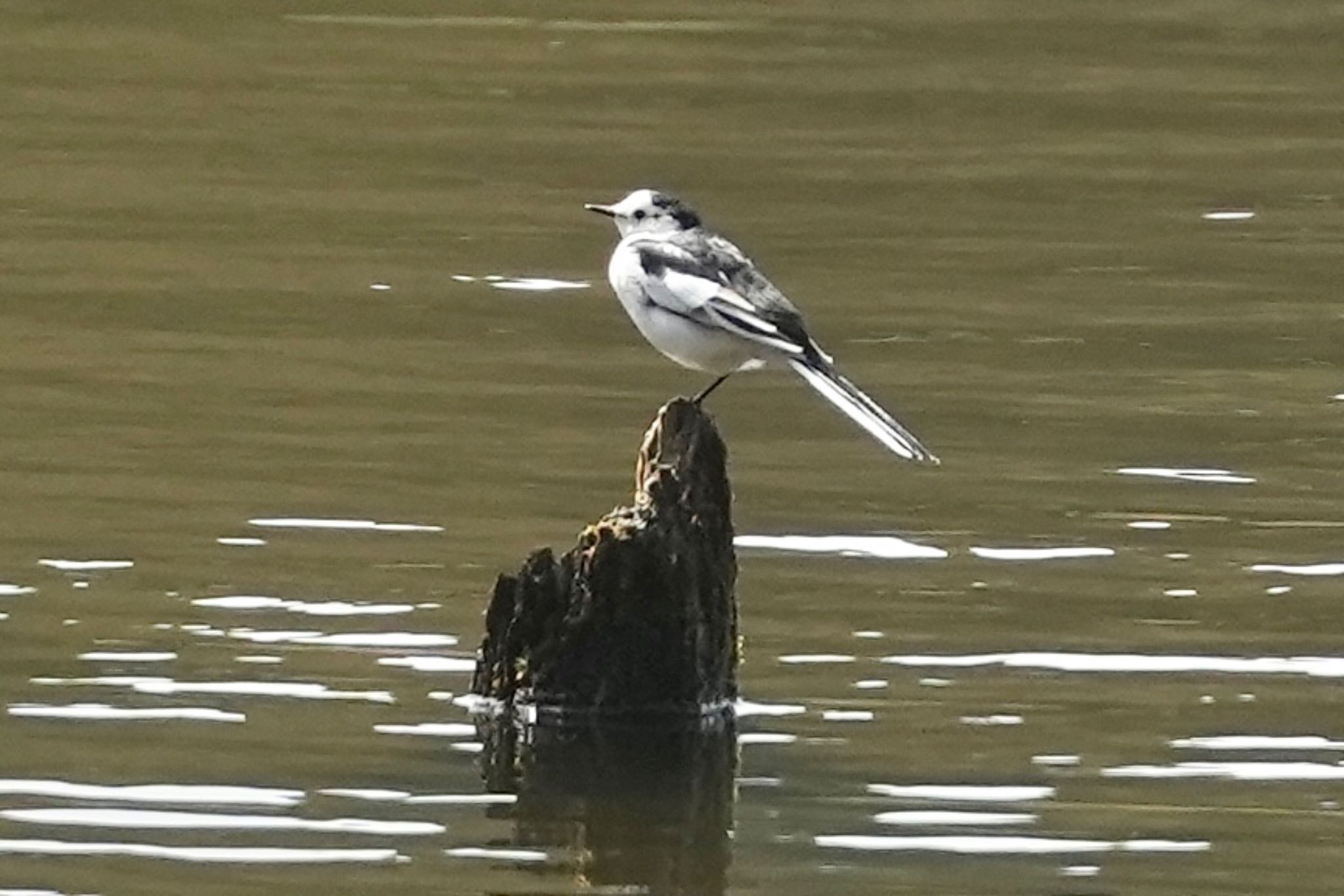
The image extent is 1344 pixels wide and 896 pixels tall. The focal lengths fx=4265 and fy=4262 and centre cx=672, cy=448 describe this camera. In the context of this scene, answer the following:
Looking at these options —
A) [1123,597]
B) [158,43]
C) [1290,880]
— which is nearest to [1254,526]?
[1123,597]

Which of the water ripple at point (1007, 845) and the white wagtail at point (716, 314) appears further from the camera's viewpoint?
the white wagtail at point (716, 314)

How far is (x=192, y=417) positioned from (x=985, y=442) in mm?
3429

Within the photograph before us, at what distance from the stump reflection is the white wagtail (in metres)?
1.13

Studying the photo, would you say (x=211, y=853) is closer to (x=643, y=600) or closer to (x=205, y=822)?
(x=205, y=822)

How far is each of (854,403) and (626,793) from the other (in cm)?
142

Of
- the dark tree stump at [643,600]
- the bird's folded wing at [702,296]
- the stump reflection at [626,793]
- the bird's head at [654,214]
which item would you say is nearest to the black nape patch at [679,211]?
the bird's head at [654,214]

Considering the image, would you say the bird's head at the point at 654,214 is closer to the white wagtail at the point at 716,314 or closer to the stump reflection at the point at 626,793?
the white wagtail at the point at 716,314

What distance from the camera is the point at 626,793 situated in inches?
528

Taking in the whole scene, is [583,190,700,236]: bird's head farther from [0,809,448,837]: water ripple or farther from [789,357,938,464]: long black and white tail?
[0,809,448,837]: water ripple

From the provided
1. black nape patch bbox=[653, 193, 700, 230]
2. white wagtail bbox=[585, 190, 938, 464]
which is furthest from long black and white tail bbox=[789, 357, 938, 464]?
black nape patch bbox=[653, 193, 700, 230]

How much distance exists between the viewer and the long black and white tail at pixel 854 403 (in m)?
13.4

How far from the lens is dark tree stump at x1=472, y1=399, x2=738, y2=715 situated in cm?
1374

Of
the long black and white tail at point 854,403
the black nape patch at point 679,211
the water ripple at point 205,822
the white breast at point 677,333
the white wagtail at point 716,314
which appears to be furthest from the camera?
the black nape patch at point 679,211

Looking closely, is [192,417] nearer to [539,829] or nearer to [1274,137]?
[539,829]
